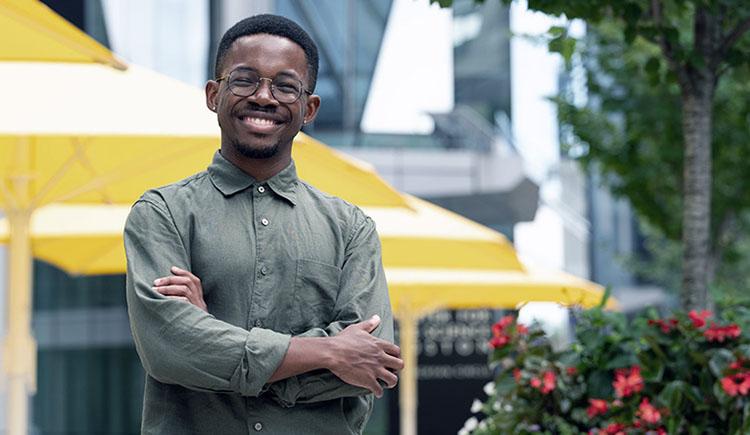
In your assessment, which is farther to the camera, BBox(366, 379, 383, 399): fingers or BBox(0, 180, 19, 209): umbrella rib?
BBox(0, 180, 19, 209): umbrella rib

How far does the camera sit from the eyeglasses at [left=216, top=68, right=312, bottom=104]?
268 cm

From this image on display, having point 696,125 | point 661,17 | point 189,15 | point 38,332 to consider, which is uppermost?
point 189,15

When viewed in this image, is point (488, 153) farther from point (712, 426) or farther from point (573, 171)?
point (712, 426)

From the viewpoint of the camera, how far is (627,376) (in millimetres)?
5520

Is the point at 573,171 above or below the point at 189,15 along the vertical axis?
below

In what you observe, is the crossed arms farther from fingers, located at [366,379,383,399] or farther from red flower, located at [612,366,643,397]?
red flower, located at [612,366,643,397]

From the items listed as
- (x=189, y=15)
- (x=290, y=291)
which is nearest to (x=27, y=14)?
(x=290, y=291)

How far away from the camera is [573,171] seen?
97.9 ft

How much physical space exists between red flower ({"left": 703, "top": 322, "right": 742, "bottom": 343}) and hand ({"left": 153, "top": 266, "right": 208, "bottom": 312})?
330cm

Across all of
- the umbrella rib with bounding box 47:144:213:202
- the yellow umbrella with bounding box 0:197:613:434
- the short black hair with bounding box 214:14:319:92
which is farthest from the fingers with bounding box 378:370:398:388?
the yellow umbrella with bounding box 0:197:613:434

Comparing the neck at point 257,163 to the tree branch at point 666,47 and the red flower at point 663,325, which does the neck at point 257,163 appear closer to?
the red flower at point 663,325

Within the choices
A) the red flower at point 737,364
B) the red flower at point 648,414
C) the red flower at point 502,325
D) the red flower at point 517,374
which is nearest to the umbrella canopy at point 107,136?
the red flower at point 502,325

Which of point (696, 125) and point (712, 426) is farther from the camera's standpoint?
point (696, 125)

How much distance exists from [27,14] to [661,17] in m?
2.69
